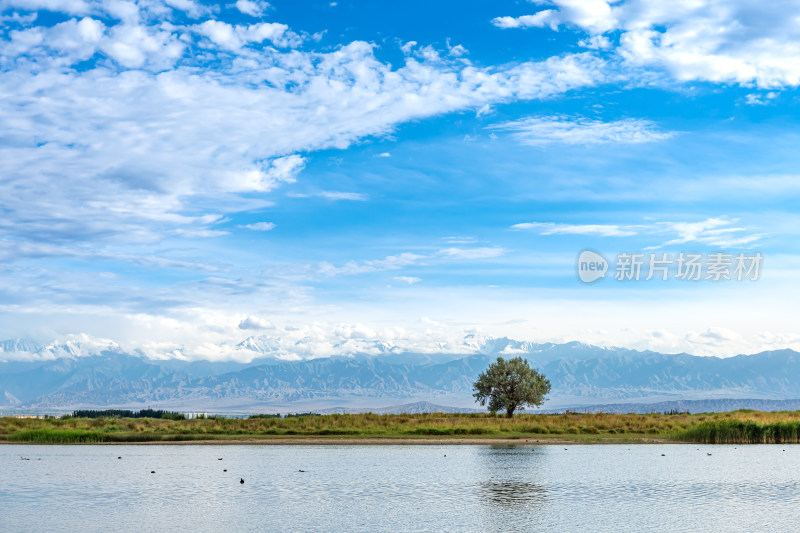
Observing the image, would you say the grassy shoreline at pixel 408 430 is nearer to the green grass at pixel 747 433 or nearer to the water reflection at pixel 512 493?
the green grass at pixel 747 433

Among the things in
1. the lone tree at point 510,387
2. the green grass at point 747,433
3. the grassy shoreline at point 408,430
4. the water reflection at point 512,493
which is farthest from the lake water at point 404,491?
the lone tree at point 510,387

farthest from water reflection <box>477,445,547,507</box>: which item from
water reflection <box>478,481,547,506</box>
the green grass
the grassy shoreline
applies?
the green grass

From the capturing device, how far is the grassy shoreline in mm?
65062

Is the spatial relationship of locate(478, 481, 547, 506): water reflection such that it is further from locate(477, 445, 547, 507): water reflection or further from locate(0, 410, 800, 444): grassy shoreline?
locate(0, 410, 800, 444): grassy shoreline

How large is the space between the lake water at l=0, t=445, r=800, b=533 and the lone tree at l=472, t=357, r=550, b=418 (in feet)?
111

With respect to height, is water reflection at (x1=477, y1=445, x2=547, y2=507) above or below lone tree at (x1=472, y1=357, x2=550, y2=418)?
below

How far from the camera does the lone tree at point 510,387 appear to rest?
292 feet

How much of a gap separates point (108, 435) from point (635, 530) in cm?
5494

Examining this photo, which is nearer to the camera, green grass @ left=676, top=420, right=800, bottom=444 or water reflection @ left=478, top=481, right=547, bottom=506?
water reflection @ left=478, top=481, right=547, bottom=506

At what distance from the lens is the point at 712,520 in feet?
89.8

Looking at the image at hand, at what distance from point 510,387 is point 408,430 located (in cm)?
2007

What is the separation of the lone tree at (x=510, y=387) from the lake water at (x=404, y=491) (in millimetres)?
33693

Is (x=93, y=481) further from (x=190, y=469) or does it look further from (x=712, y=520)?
(x=712, y=520)

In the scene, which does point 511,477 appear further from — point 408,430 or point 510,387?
point 510,387
